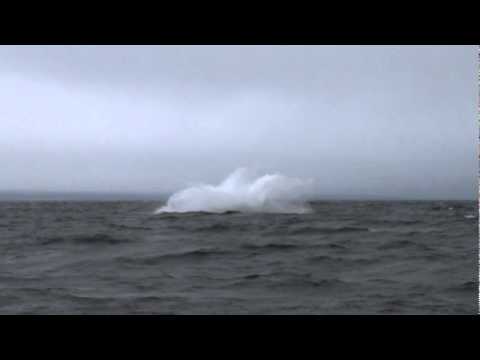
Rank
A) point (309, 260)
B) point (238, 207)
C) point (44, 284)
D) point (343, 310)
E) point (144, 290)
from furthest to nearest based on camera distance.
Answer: point (238, 207)
point (309, 260)
point (44, 284)
point (144, 290)
point (343, 310)

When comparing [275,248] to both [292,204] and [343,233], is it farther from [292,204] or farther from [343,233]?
[292,204]

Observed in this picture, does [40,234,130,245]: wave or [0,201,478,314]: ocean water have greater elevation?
[40,234,130,245]: wave

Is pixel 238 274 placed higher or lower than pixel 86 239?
lower

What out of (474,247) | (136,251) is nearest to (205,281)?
(136,251)

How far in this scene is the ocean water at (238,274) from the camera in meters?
12.0

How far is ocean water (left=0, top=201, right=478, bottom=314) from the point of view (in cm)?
1196

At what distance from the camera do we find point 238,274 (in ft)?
52.6

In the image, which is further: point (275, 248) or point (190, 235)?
point (190, 235)

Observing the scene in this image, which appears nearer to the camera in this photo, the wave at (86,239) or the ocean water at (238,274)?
the ocean water at (238,274)

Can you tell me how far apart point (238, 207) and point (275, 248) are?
109ft

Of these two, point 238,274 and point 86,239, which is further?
point 86,239

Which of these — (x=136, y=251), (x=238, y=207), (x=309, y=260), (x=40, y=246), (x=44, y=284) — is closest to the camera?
(x=44, y=284)

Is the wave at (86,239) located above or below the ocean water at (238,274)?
above

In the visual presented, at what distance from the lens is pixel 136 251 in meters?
21.1
